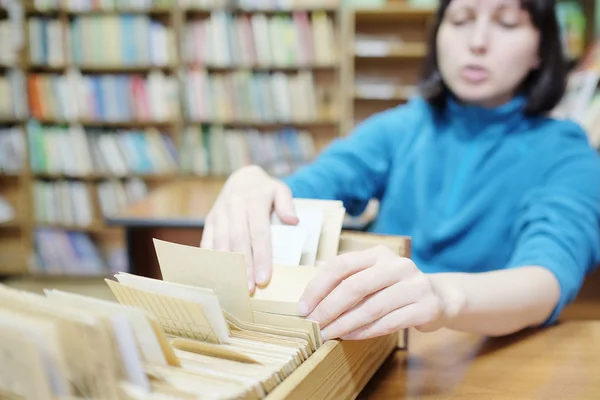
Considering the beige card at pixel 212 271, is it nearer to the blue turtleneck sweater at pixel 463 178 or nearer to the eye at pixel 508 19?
the blue turtleneck sweater at pixel 463 178

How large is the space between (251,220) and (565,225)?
53 centimetres

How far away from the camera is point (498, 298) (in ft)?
2.18

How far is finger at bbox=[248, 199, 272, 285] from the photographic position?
1.98 feet

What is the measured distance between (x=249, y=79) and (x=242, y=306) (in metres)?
2.95

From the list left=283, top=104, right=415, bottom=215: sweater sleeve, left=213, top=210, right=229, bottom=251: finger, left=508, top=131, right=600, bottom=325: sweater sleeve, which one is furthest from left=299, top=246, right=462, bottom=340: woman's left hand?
left=283, top=104, right=415, bottom=215: sweater sleeve

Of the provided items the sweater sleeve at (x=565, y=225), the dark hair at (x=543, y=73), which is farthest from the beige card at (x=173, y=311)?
the dark hair at (x=543, y=73)

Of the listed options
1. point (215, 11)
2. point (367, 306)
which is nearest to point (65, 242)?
point (215, 11)

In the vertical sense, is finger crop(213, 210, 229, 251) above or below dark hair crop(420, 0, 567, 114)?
below

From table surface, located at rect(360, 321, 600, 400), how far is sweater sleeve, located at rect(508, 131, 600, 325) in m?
0.07

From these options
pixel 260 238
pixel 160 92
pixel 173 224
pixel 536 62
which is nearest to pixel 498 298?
pixel 260 238

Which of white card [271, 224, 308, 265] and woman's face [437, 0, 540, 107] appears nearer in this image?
white card [271, 224, 308, 265]

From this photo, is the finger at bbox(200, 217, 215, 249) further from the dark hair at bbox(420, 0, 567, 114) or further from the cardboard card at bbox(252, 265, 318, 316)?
the dark hair at bbox(420, 0, 567, 114)

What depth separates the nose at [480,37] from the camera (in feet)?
3.21

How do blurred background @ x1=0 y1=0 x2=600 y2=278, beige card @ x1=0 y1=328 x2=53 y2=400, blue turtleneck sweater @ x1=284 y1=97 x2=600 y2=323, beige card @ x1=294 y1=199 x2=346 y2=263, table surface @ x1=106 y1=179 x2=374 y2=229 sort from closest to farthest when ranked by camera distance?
1. beige card @ x1=0 y1=328 x2=53 y2=400
2. beige card @ x1=294 y1=199 x2=346 y2=263
3. blue turtleneck sweater @ x1=284 y1=97 x2=600 y2=323
4. table surface @ x1=106 y1=179 x2=374 y2=229
5. blurred background @ x1=0 y1=0 x2=600 y2=278
